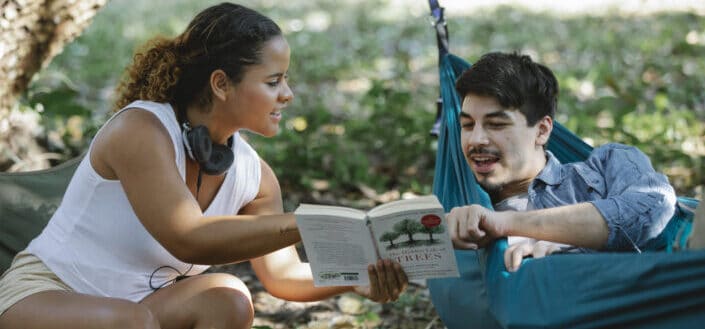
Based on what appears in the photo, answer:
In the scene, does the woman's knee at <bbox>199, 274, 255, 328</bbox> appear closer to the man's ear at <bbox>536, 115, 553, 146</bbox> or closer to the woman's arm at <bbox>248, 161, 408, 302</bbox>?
the woman's arm at <bbox>248, 161, 408, 302</bbox>

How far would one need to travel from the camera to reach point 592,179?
252 cm

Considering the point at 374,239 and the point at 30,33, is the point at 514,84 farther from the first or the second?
the point at 30,33

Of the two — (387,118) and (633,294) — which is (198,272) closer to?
(633,294)

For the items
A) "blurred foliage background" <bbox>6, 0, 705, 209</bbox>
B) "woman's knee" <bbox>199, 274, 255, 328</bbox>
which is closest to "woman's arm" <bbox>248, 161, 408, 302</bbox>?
"woman's knee" <bbox>199, 274, 255, 328</bbox>

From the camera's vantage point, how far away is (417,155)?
4641mm

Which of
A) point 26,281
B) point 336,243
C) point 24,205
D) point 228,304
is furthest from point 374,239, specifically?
point 24,205

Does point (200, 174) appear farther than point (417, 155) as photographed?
No

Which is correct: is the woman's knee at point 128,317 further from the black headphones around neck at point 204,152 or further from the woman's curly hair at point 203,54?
the woman's curly hair at point 203,54

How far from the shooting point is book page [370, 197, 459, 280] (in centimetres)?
194

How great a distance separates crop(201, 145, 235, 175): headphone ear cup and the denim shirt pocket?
1.00 meters

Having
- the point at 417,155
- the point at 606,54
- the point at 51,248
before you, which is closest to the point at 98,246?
the point at 51,248

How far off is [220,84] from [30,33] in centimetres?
136

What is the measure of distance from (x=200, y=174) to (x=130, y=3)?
7.42 metres

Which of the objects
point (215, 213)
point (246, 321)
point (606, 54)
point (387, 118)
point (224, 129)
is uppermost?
point (224, 129)
